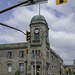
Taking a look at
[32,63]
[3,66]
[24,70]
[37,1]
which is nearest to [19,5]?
[37,1]

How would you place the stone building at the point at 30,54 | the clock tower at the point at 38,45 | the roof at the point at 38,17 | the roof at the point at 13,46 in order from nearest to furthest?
the clock tower at the point at 38,45
the stone building at the point at 30,54
the roof at the point at 38,17
the roof at the point at 13,46

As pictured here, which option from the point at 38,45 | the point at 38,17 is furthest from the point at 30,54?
the point at 38,17

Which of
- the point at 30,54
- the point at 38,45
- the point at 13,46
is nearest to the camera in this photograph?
the point at 30,54

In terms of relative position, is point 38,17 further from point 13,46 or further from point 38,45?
point 13,46

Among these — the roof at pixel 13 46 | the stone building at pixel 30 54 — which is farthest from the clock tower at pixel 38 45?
the roof at pixel 13 46

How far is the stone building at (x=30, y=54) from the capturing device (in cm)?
3981

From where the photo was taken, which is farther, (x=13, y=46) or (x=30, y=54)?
(x=13, y=46)

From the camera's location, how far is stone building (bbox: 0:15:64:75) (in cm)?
3981

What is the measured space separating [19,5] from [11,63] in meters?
37.3

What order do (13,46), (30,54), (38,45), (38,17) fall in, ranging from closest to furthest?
(30,54)
(38,45)
(38,17)
(13,46)

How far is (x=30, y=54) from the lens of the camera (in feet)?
130

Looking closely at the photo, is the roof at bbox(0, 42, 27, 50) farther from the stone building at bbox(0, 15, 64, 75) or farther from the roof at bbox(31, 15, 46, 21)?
the roof at bbox(31, 15, 46, 21)

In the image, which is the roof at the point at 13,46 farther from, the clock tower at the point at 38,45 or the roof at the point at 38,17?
the roof at the point at 38,17

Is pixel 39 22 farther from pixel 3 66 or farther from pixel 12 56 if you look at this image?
pixel 3 66
